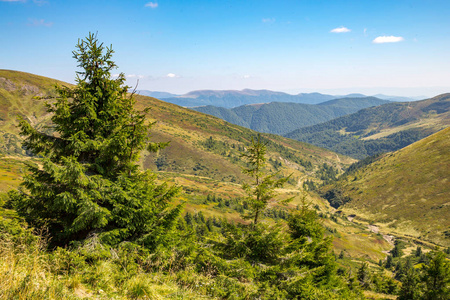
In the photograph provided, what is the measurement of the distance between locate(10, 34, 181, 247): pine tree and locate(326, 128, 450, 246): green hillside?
170m

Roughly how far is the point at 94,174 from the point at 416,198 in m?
205

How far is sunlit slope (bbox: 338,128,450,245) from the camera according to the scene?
140750 millimetres

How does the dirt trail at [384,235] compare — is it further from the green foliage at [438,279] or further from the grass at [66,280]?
the grass at [66,280]

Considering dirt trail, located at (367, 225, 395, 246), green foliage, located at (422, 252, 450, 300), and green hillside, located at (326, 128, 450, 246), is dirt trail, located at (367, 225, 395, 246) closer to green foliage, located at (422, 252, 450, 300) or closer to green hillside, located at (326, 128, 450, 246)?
green hillside, located at (326, 128, 450, 246)

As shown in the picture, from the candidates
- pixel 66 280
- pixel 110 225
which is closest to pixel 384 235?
pixel 110 225

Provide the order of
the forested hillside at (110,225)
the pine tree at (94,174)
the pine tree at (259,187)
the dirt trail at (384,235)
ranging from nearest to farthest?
the forested hillside at (110,225)
the pine tree at (94,174)
the pine tree at (259,187)
the dirt trail at (384,235)

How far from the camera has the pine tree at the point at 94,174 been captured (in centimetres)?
873

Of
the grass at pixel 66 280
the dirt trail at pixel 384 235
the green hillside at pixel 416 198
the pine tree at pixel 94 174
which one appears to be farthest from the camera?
the green hillside at pixel 416 198

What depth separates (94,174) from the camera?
9.97 m

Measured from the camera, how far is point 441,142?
188250 millimetres

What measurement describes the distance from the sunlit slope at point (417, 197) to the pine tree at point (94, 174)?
17002cm

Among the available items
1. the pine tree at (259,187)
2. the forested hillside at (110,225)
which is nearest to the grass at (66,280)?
the forested hillside at (110,225)

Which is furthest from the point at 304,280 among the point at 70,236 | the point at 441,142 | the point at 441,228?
the point at 441,142

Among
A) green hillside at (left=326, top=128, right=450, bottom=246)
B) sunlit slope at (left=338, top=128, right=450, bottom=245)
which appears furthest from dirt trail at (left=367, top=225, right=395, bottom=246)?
sunlit slope at (left=338, top=128, right=450, bottom=245)
